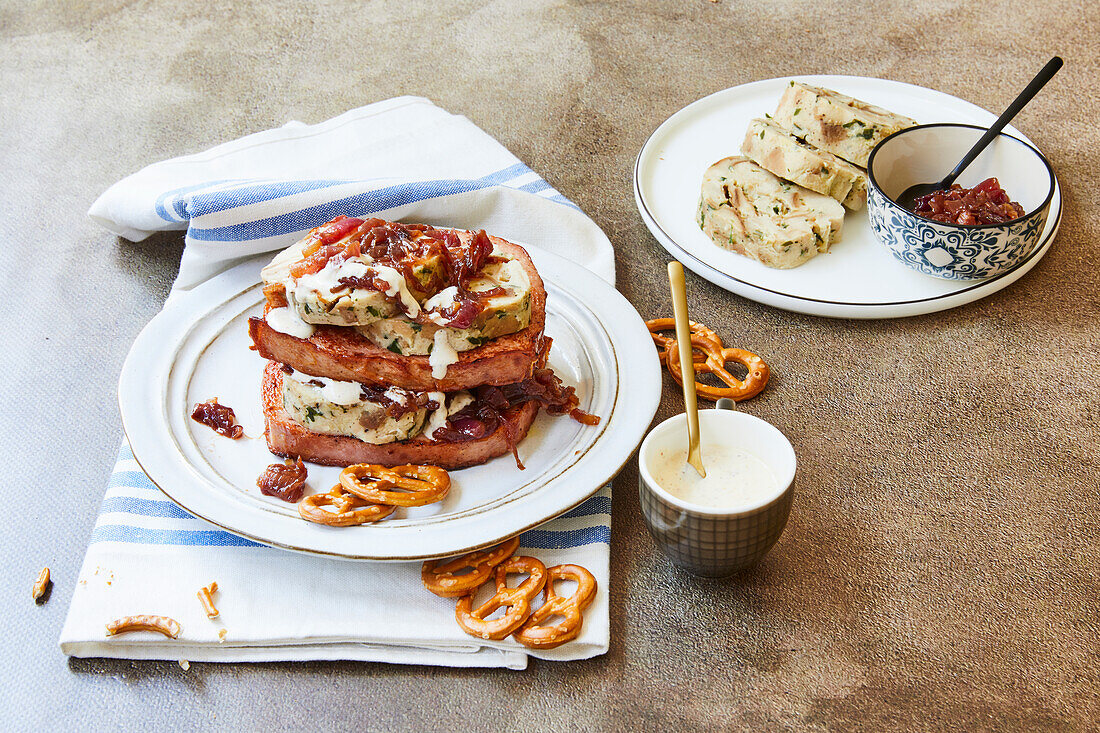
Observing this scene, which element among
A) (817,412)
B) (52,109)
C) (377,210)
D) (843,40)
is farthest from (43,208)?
(843,40)

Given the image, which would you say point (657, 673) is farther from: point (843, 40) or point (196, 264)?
point (843, 40)

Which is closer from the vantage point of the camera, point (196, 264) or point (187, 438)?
point (187, 438)

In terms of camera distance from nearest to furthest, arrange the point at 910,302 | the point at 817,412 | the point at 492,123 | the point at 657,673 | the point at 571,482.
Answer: the point at 657,673
the point at 571,482
the point at 817,412
the point at 910,302
the point at 492,123

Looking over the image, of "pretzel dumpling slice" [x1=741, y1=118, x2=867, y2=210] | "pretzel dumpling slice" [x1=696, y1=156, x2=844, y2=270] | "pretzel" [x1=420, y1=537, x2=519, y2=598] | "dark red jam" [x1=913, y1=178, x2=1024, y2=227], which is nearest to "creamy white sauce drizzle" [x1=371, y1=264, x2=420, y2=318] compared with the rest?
"pretzel" [x1=420, y1=537, x2=519, y2=598]

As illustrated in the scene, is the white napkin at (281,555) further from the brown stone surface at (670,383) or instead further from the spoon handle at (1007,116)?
the spoon handle at (1007,116)

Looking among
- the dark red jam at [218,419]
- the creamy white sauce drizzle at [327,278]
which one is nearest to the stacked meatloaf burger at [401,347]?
the creamy white sauce drizzle at [327,278]

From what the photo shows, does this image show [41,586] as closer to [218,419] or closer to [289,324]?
[218,419]

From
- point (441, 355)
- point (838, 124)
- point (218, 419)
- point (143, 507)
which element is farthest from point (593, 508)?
point (838, 124)
